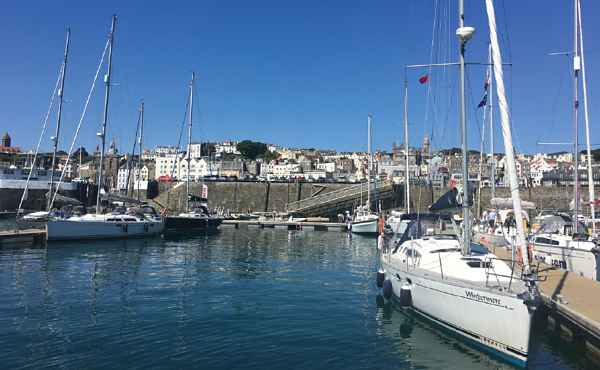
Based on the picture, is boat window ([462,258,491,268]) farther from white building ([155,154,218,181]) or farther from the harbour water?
white building ([155,154,218,181])

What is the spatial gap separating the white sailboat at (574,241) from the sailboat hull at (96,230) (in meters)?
31.8

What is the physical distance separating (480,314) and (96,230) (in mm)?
33319

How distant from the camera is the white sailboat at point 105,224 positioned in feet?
111

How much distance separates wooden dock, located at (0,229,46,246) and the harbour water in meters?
8.26

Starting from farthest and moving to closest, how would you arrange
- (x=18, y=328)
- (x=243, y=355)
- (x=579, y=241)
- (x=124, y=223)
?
1. (x=124, y=223)
2. (x=579, y=241)
3. (x=18, y=328)
4. (x=243, y=355)

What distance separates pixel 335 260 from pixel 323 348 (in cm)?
1672

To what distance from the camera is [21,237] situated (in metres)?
32.5

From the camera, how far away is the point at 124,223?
38875 mm

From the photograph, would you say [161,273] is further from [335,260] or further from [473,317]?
[473,317]

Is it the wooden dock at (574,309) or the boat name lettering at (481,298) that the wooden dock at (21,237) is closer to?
the boat name lettering at (481,298)

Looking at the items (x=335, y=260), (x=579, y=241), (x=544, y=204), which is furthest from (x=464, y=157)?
(x=544, y=204)

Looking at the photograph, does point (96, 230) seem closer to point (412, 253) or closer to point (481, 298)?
point (412, 253)

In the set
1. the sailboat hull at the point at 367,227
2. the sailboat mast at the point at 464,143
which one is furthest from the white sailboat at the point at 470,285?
the sailboat hull at the point at 367,227

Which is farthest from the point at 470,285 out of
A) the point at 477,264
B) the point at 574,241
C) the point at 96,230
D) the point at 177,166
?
the point at 177,166
